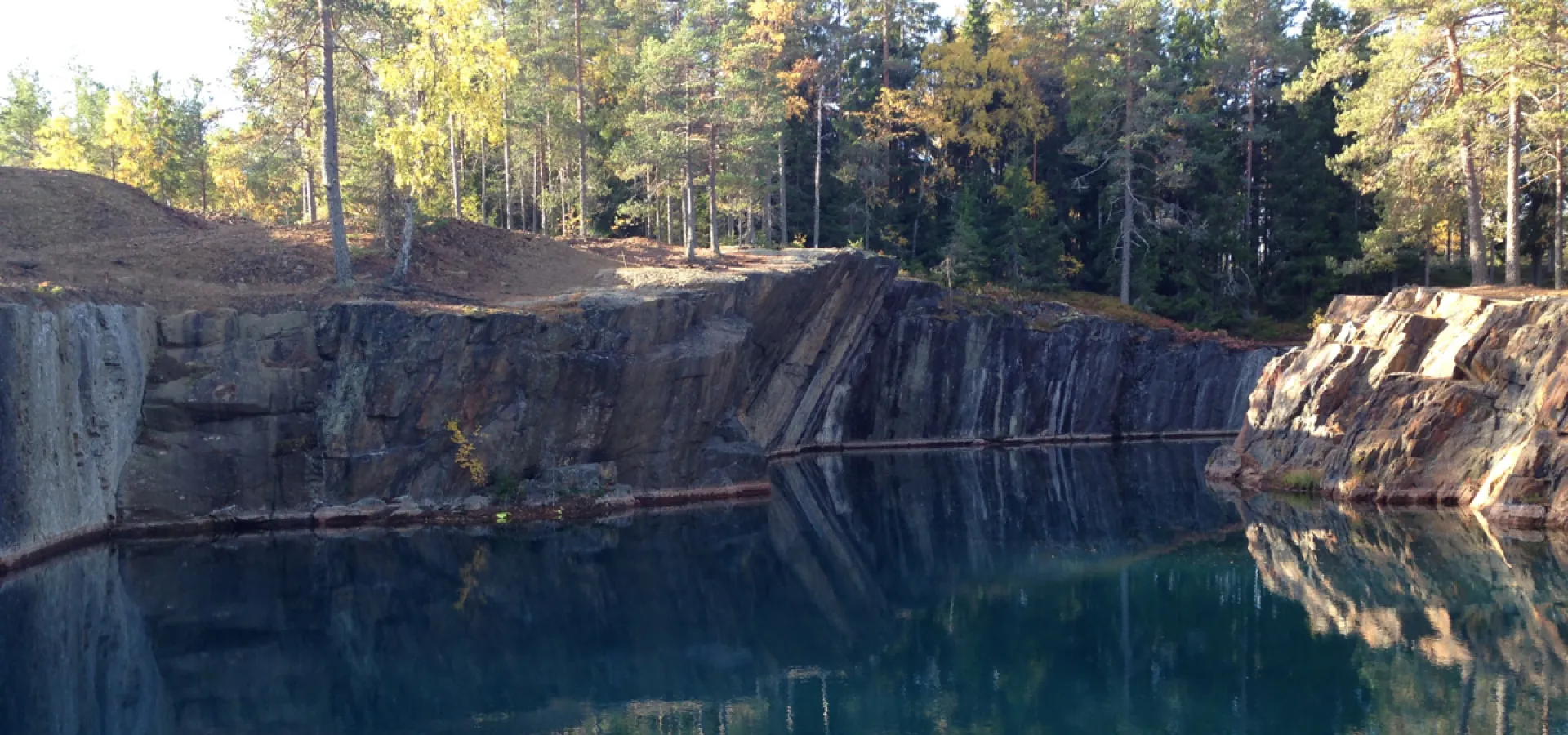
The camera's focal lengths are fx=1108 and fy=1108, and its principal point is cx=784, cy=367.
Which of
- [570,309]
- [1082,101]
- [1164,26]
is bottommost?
[570,309]

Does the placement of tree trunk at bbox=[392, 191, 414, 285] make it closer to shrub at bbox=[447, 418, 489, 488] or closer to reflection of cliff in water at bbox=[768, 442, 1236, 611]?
shrub at bbox=[447, 418, 489, 488]

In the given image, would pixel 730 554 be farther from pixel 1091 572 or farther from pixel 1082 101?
pixel 1082 101

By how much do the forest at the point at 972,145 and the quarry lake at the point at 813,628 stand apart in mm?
12691

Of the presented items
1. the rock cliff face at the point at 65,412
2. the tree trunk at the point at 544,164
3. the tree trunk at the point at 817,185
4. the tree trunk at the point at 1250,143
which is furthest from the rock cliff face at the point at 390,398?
the tree trunk at the point at 1250,143

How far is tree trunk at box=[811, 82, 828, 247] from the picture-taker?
143ft

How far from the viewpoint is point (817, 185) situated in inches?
1713

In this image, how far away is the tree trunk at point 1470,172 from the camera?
28.9 metres

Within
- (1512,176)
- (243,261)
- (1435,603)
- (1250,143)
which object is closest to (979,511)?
(1435,603)

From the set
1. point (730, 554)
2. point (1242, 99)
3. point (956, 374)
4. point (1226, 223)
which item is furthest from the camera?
point (1242, 99)

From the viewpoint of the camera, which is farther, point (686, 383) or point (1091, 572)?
point (686, 383)

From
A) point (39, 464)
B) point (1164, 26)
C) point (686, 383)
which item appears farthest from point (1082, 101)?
point (39, 464)

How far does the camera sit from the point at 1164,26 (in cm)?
4984

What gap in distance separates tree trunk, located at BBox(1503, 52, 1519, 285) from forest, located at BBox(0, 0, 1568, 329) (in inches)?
6.7

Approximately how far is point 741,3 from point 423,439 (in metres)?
27.3
